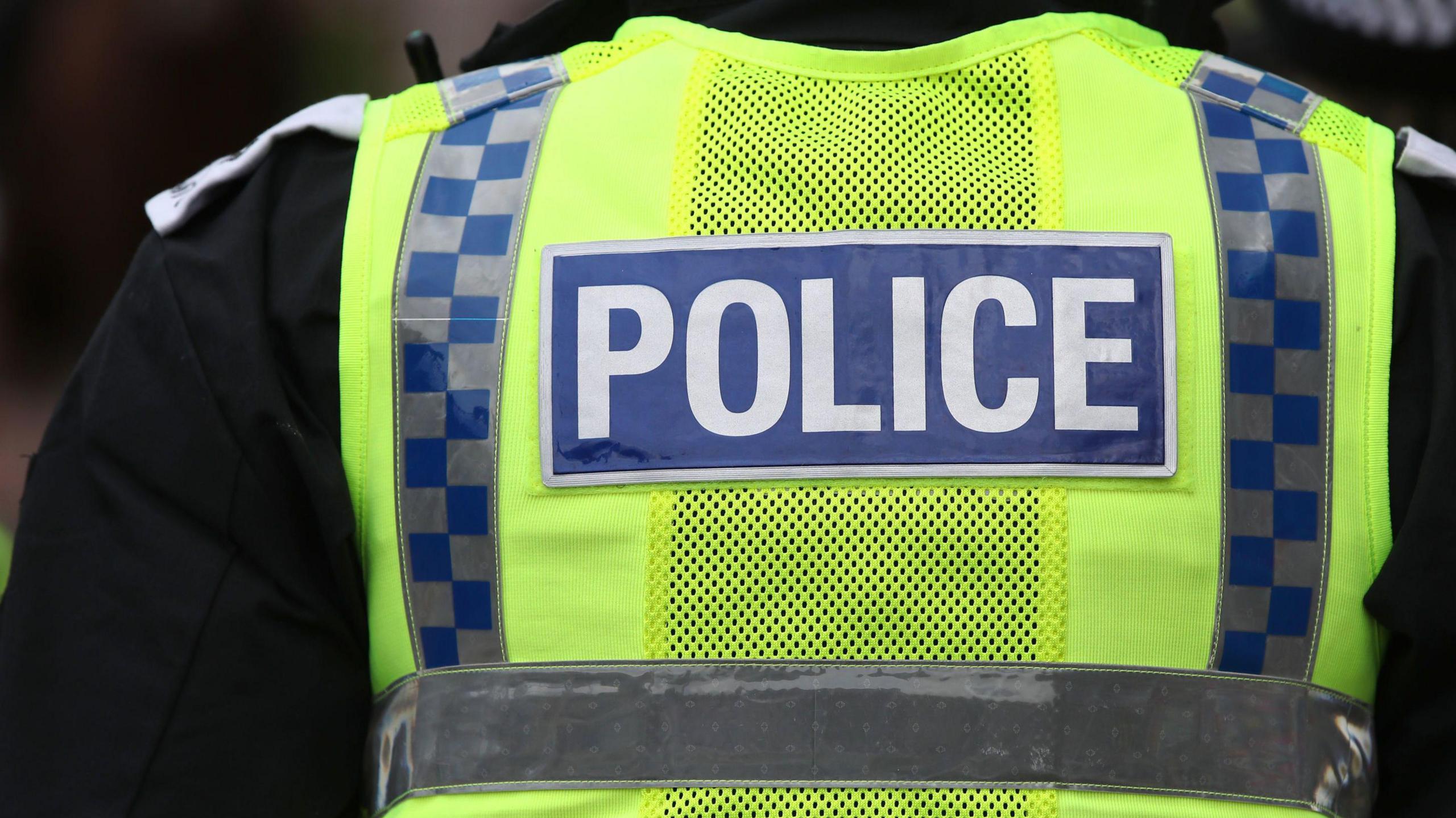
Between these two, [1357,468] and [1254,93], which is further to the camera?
[1254,93]

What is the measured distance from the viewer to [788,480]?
3.59 feet

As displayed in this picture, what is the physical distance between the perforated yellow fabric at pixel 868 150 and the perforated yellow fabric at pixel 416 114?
22 centimetres

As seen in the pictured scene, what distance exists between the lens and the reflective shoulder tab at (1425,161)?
3.86 feet

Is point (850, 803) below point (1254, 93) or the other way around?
below

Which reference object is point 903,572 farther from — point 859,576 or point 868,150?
point 868,150

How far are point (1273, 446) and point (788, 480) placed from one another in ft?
1.22

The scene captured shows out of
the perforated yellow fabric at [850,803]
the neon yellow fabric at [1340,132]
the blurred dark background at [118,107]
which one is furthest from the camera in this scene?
the blurred dark background at [118,107]

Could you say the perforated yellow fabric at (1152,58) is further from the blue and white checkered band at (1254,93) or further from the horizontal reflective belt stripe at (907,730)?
the horizontal reflective belt stripe at (907,730)

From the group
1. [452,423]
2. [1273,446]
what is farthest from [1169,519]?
[452,423]

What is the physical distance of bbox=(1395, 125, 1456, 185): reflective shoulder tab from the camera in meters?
1.18

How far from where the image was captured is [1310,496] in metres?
1.12

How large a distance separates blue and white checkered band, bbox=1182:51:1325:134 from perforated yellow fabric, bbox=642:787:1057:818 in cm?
59

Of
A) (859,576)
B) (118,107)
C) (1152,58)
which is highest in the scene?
(118,107)

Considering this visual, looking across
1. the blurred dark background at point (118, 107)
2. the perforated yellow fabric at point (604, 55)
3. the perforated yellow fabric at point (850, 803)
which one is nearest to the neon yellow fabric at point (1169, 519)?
the perforated yellow fabric at point (850, 803)
